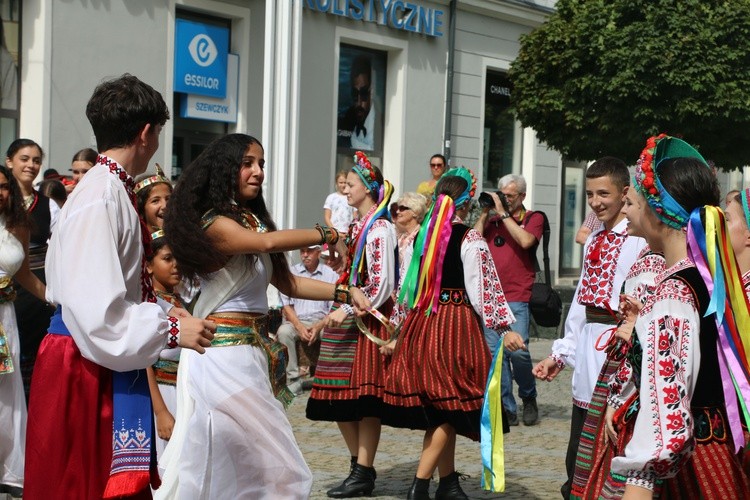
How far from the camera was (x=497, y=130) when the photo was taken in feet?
70.3

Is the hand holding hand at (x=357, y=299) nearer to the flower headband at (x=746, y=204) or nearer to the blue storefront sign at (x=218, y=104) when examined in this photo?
the flower headband at (x=746, y=204)

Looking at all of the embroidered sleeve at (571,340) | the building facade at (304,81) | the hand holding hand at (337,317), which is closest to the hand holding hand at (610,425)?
the embroidered sleeve at (571,340)

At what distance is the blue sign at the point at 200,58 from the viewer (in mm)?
15398

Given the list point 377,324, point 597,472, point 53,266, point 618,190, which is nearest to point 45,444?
point 53,266

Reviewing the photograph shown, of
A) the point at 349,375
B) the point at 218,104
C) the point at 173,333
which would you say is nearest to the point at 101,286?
the point at 173,333

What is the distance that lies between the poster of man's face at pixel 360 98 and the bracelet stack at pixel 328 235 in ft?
42.6

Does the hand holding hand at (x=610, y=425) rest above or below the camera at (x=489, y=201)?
below

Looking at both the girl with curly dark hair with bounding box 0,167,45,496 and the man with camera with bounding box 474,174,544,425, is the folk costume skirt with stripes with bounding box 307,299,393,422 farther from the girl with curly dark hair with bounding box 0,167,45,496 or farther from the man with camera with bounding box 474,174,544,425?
the man with camera with bounding box 474,174,544,425

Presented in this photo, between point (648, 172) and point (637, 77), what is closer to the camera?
point (648, 172)

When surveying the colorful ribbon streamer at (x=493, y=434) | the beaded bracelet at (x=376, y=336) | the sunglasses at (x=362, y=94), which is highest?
the sunglasses at (x=362, y=94)

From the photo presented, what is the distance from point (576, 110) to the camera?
17547 mm

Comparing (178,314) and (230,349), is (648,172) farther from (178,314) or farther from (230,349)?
(230,349)

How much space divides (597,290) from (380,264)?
168cm

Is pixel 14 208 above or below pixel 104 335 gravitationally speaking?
above
